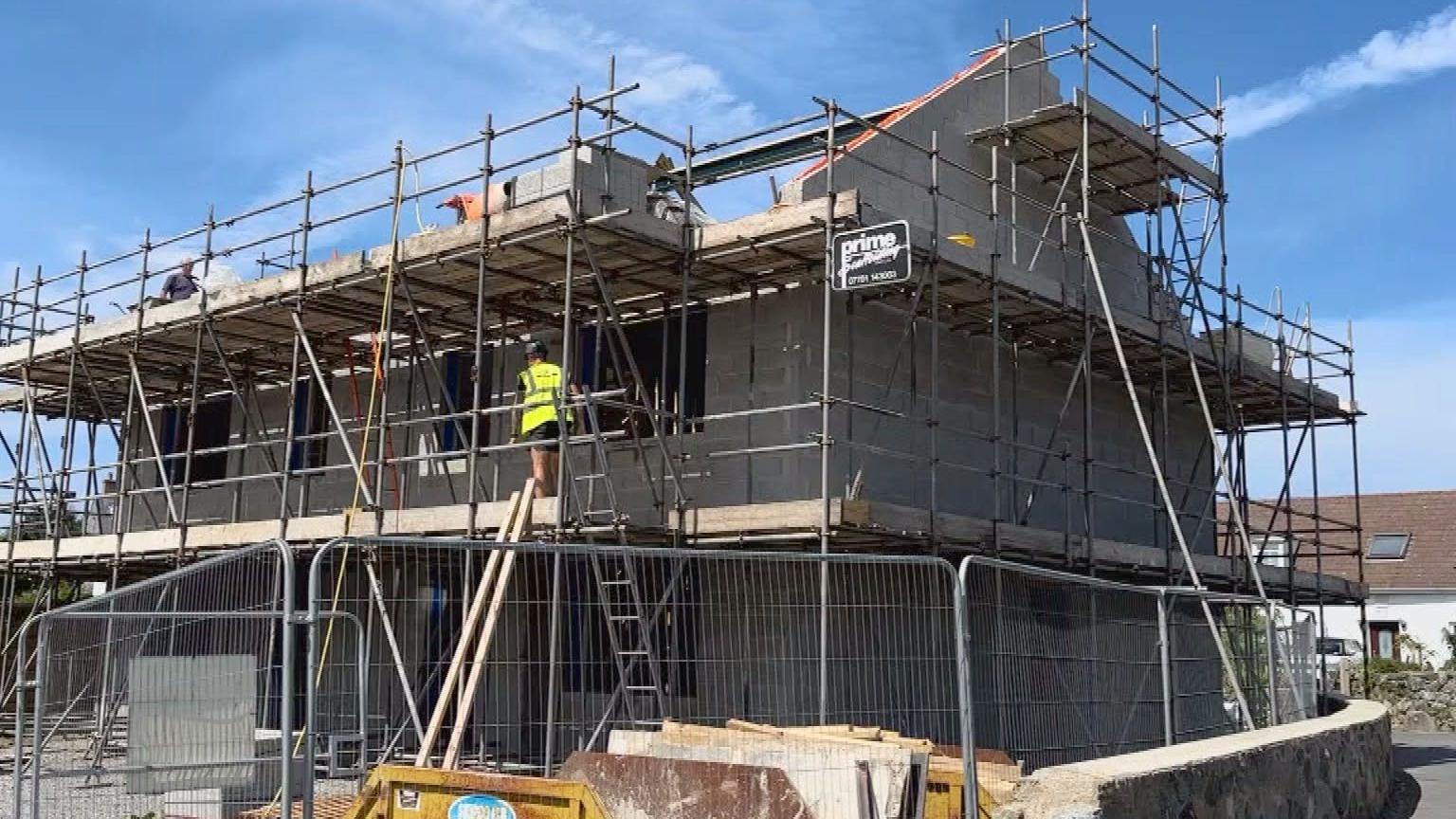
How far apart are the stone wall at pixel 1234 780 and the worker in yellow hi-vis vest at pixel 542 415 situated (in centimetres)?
581

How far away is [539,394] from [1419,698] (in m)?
22.0

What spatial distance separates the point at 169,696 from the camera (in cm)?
897

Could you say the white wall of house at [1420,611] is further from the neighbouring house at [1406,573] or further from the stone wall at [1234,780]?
the stone wall at [1234,780]

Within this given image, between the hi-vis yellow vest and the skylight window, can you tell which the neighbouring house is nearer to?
the skylight window

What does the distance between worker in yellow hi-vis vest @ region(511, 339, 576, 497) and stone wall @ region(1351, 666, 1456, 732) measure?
20.3 m

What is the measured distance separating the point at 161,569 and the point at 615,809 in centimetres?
1265

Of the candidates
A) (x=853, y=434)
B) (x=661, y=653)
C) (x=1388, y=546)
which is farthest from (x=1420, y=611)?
(x=661, y=653)

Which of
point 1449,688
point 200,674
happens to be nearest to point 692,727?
point 200,674

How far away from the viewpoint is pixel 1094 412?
17938mm

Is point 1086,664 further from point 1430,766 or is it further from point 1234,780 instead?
point 1430,766

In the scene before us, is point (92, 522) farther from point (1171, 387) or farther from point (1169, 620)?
point (1169, 620)

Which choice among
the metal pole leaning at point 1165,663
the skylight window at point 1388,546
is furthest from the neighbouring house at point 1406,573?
the metal pole leaning at point 1165,663

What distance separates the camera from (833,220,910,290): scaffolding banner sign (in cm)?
1176

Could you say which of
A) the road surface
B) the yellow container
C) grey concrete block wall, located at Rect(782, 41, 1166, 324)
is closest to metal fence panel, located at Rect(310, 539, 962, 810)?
the yellow container
